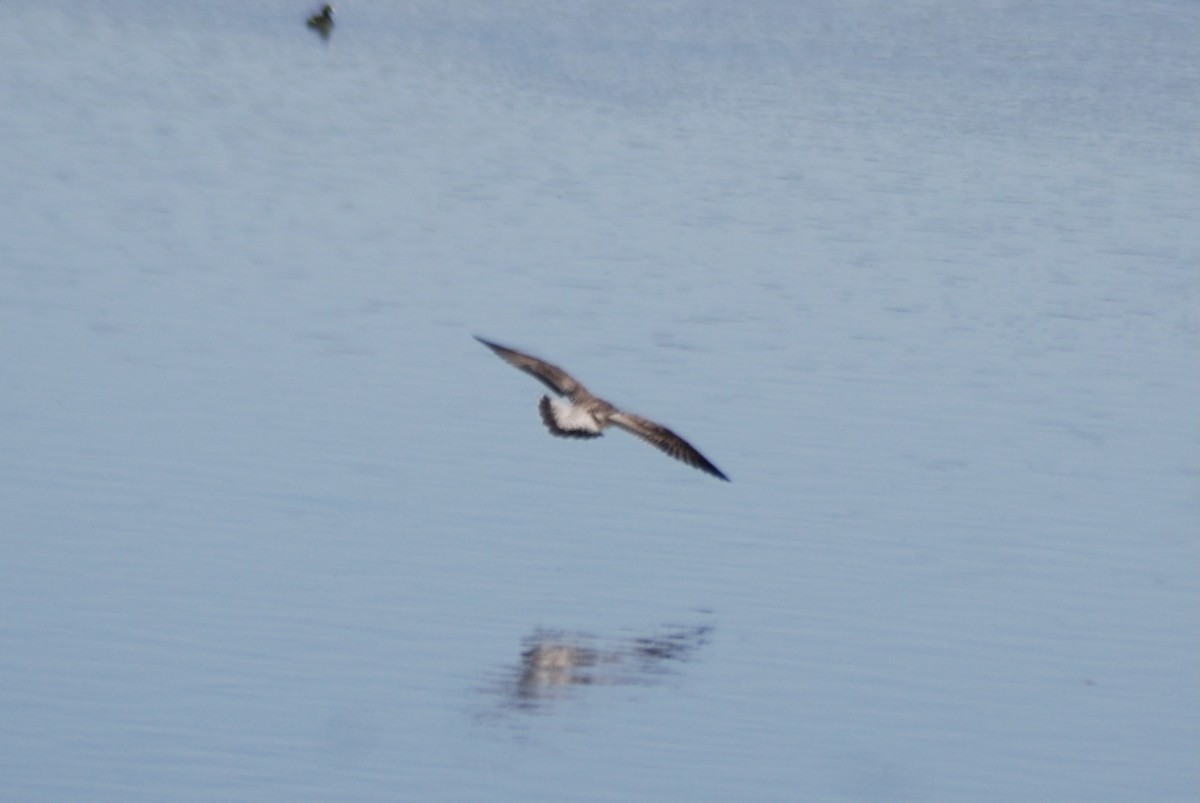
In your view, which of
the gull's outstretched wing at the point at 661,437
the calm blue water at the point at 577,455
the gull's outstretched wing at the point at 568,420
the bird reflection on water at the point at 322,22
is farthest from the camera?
the bird reflection on water at the point at 322,22

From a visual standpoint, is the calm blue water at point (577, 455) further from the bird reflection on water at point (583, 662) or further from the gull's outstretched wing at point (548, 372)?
the gull's outstretched wing at point (548, 372)

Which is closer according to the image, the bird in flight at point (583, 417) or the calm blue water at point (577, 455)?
the calm blue water at point (577, 455)

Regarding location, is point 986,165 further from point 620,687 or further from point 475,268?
point 620,687

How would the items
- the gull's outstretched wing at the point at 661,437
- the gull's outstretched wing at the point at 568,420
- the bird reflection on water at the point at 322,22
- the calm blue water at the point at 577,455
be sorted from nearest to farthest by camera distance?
the calm blue water at the point at 577,455 → the gull's outstretched wing at the point at 568,420 → the gull's outstretched wing at the point at 661,437 → the bird reflection on water at the point at 322,22

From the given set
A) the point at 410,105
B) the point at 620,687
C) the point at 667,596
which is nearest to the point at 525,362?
the point at 667,596

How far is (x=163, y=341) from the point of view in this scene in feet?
50.0

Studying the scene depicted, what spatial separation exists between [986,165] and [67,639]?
1693 cm

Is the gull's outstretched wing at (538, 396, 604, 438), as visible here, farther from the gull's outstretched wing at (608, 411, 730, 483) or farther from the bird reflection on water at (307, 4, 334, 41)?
the bird reflection on water at (307, 4, 334, 41)

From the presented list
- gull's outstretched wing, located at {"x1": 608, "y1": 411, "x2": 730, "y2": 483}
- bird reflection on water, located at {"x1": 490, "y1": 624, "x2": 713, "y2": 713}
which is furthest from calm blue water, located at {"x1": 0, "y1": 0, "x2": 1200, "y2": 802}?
gull's outstretched wing, located at {"x1": 608, "y1": 411, "x2": 730, "y2": 483}

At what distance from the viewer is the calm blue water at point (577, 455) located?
385 inches

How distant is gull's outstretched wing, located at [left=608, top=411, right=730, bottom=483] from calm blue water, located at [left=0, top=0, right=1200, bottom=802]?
21.5 inches

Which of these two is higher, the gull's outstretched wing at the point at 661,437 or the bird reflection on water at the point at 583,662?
the gull's outstretched wing at the point at 661,437

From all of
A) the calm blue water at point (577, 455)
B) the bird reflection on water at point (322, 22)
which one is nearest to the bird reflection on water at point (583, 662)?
the calm blue water at point (577, 455)

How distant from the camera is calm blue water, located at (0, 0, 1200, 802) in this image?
32.1 ft
